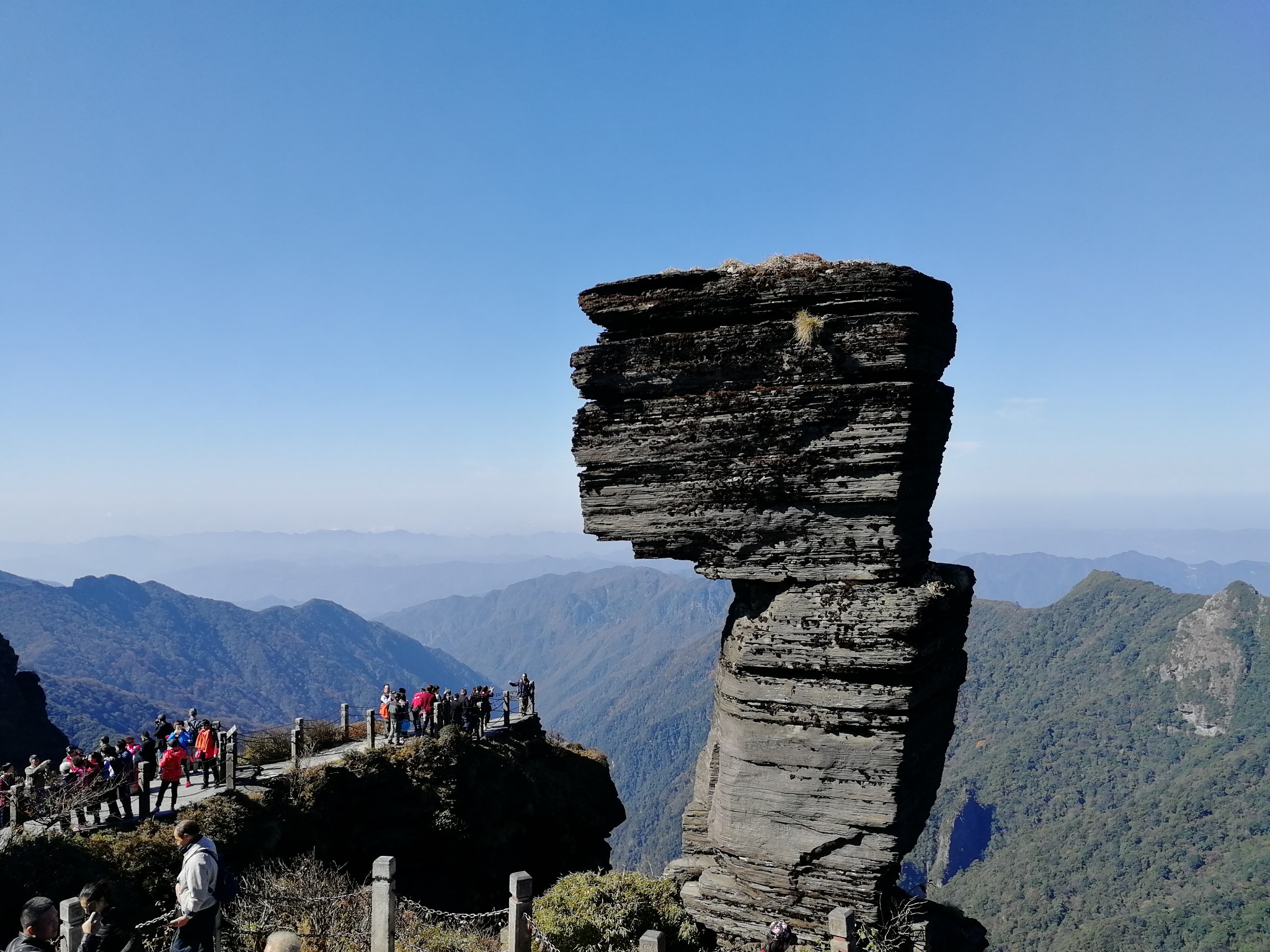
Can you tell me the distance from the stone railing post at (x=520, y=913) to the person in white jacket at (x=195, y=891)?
3.78 m

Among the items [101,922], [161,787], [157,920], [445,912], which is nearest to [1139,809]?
[161,787]

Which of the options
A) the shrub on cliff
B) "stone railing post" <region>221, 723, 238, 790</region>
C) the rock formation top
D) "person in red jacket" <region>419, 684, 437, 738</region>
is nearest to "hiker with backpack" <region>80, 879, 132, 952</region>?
the shrub on cliff

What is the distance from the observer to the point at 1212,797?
133m

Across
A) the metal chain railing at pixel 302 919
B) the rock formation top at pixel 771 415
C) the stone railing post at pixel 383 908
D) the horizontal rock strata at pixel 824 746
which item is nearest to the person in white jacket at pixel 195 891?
the stone railing post at pixel 383 908

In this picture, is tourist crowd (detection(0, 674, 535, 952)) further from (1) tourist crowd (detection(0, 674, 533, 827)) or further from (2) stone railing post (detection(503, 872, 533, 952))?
(2) stone railing post (detection(503, 872, 533, 952))

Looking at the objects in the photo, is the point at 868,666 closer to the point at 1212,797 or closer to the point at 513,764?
the point at 513,764

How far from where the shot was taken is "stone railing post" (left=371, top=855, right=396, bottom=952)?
11.3 meters


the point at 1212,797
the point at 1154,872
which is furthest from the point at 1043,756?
the point at 1154,872

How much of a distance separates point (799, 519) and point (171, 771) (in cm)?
1685

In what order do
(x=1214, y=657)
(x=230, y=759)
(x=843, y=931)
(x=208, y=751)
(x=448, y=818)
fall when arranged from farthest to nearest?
(x=1214, y=657), (x=448, y=818), (x=208, y=751), (x=230, y=759), (x=843, y=931)

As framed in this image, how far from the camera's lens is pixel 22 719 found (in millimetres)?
51188

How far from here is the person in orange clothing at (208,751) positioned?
22062 mm

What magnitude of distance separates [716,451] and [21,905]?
15.9m

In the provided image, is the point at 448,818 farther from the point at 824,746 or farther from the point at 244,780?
the point at 824,746
